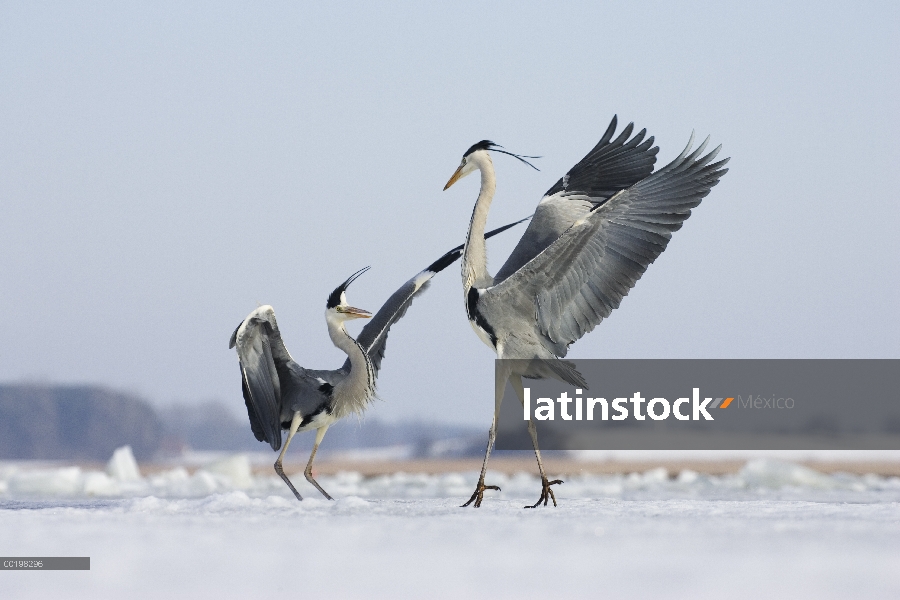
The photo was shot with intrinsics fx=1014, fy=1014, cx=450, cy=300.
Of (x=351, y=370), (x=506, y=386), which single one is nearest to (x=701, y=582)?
(x=506, y=386)

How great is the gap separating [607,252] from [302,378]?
113 inches

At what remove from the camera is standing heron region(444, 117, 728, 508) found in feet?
25.1

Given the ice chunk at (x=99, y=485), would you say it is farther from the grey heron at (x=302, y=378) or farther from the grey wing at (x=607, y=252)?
the grey wing at (x=607, y=252)

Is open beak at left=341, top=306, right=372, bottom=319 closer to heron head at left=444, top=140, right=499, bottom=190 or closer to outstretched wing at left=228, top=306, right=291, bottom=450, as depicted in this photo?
outstretched wing at left=228, top=306, right=291, bottom=450

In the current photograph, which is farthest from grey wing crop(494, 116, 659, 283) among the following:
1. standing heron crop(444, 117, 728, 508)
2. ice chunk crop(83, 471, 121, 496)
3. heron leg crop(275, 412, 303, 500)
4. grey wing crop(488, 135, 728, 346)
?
ice chunk crop(83, 471, 121, 496)

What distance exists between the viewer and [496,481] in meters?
12.3

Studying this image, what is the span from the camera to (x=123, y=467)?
1173 cm

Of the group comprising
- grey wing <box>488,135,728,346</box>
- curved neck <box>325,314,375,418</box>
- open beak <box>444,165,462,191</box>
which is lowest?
curved neck <box>325,314,375,418</box>

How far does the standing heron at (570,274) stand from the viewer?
766cm

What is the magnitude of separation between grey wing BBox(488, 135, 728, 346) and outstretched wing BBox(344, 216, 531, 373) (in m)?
1.77

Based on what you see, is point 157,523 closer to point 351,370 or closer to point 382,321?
point 351,370

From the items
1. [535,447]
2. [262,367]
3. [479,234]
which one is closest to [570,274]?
[479,234]

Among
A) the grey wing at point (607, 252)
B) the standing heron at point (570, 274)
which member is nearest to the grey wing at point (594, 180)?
the standing heron at point (570, 274)

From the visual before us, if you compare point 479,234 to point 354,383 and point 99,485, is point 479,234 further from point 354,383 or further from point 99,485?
point 99,485
